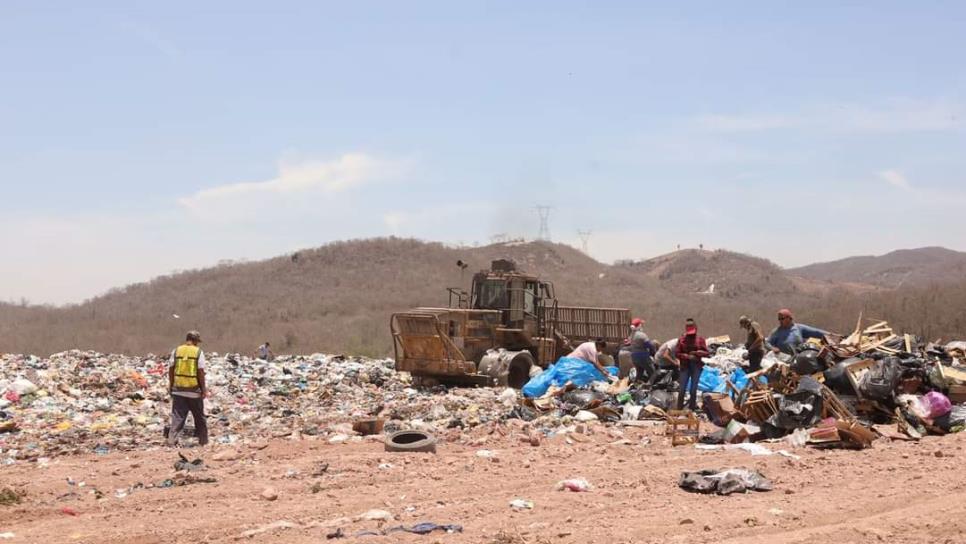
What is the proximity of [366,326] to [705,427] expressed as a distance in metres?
20.3

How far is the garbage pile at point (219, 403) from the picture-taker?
10422mm

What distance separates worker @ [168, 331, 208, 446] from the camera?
9.18 meters

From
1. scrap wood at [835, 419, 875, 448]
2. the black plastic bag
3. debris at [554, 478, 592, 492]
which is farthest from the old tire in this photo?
the black plastic bag

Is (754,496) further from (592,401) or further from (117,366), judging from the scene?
(117,366)

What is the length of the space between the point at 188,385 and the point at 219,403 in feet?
14.5

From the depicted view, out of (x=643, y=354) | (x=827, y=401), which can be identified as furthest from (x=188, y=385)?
(x=827, y=401)

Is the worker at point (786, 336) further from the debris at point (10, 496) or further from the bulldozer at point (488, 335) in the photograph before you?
the debris at point (10, 496)

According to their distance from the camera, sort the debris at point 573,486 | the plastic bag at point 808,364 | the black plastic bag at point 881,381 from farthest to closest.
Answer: the plastic bag at point 808,364, the black plastic bag at point 881,381, the debris at point 573,486

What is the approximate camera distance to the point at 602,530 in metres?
5.53

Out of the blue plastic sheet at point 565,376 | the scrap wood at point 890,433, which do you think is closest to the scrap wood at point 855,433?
the scrap wood at point 890,433

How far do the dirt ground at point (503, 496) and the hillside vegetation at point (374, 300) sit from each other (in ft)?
50.9

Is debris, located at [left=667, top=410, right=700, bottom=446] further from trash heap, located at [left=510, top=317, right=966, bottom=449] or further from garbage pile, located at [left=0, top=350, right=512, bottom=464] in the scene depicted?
garbage pile, located at [left=0, top=350, right=512, bottom=464]

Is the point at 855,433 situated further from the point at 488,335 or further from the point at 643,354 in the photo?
the point at 488,335

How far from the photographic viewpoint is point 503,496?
21.4 feet
